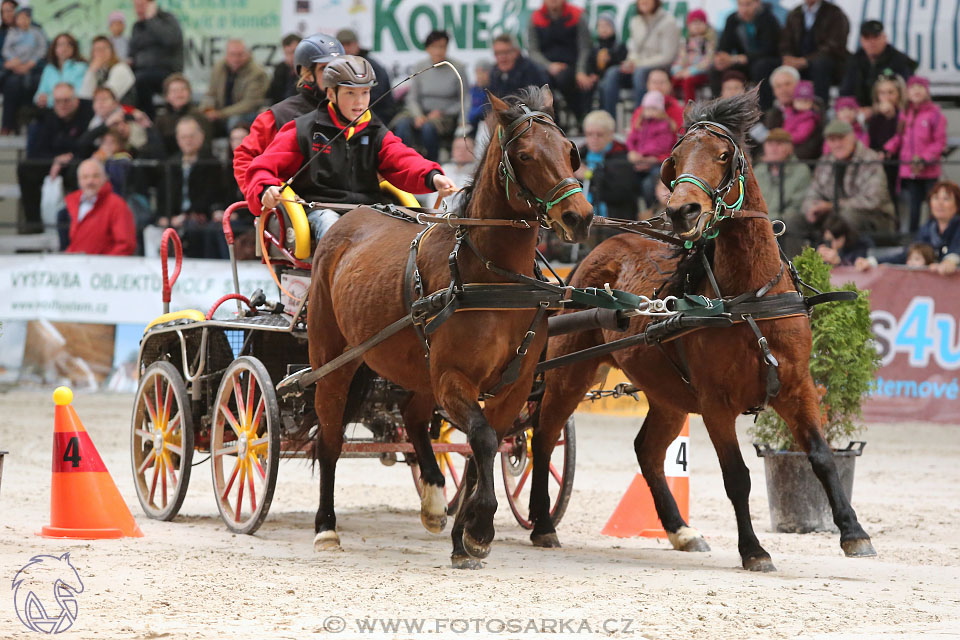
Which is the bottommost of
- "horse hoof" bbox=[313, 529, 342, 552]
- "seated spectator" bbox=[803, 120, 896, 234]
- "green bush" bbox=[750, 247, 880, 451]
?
"horse hoof" bbox=[313, 529, 342, 552]

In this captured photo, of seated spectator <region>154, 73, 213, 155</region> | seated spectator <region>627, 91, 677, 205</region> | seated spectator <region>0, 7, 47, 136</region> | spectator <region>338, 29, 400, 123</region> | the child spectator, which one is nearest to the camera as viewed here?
seated spectator <region>627, 91, 677, 205</region>

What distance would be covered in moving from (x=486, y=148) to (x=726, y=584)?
222 centimetres

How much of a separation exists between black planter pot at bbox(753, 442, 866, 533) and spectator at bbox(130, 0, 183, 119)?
1174 cm

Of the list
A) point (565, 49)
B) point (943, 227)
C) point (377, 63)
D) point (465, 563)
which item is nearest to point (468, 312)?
point (465, 563)

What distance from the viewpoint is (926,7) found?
14.2m

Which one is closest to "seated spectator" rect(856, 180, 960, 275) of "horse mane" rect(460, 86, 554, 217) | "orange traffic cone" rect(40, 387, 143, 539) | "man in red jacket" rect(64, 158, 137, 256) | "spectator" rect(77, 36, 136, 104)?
"horse mane" rect(460, 86, 554, 217)

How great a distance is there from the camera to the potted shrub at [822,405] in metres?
7.39

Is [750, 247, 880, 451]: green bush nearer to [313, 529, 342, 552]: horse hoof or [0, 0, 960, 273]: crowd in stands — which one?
[313, 529, 342, 552]: horse hoof

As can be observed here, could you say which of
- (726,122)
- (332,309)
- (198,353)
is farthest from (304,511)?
(726,122)

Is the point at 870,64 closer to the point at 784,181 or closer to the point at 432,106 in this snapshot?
the point at 784,181

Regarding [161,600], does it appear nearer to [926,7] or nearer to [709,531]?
[709,531]

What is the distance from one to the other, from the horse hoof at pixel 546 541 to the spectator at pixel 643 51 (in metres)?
8.53

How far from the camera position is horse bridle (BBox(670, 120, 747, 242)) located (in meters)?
5.74

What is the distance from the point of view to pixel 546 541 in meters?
7.02
